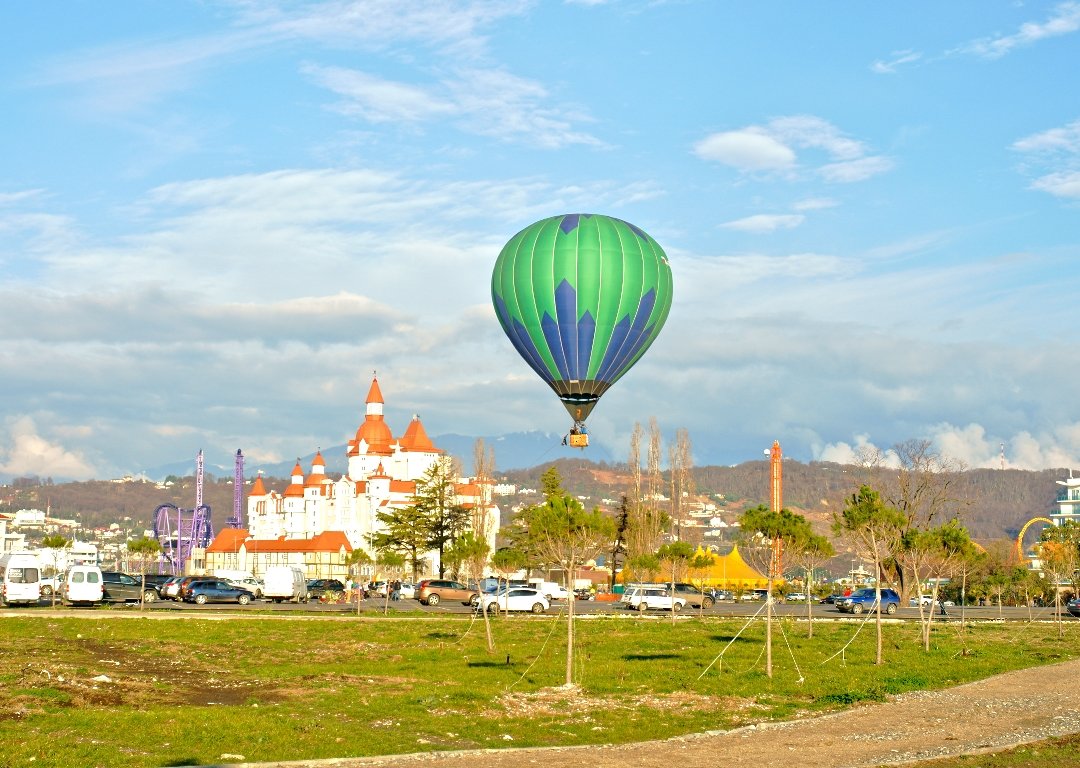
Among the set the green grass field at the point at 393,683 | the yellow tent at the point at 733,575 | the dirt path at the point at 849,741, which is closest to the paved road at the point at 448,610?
the green grass field at the point at 393,683

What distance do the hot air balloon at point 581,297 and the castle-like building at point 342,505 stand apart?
85075 mm

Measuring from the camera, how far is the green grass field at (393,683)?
1891 cm

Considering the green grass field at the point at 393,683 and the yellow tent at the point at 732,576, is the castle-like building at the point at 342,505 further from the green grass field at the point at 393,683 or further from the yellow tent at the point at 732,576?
the green grass field at the point at 393,683

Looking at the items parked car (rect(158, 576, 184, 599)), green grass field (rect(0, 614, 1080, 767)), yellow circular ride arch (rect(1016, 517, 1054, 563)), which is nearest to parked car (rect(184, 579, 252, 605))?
parked car (rect(158, 576, 184, 599))

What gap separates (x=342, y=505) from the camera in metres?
153

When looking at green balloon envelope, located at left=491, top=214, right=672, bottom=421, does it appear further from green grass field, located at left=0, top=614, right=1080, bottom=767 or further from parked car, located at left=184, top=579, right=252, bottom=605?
parked car, located at left=184, top=579, right=252, bottom=605

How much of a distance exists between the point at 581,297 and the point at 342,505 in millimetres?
111431

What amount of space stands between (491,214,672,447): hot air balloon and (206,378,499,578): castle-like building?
85075 millimetres

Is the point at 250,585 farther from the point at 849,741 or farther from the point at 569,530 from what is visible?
the point at 849,741

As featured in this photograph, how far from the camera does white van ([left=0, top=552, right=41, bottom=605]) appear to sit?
5453 cm

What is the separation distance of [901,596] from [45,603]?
161 feet

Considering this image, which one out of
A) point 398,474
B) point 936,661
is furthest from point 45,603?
point 398,474

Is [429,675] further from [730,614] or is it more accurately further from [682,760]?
[730,614]

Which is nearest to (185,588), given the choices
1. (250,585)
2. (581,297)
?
(250,585)
